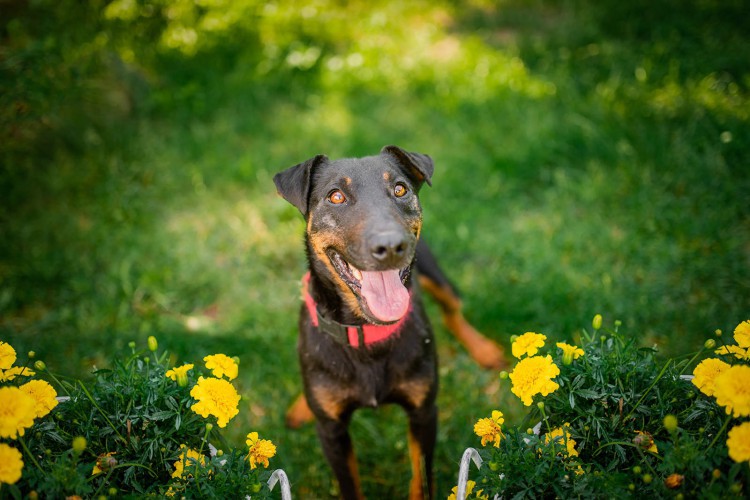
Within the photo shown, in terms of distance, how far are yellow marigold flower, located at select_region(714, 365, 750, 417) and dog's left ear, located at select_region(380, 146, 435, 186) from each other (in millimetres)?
1689

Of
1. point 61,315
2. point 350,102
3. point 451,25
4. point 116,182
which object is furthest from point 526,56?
point 61,315

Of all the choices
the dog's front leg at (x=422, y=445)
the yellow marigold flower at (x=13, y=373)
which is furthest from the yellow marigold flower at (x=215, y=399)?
the dog's front leg at (x=422, y=445)

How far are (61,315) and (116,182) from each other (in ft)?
5.81

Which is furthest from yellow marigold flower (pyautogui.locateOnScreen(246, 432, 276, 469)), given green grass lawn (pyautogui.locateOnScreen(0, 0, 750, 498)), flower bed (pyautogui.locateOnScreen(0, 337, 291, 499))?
green grass lawn (pyautogui.locateOnScreen(0, 0, 750, 498))

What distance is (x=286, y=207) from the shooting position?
5.47m

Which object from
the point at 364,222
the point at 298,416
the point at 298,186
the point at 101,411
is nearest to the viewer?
the point at 101,411

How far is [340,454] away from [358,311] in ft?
2.78

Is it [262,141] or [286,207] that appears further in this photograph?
[262,141]

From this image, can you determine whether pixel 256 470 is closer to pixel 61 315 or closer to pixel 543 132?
pixel 61 315

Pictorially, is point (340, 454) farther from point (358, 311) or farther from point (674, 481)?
point (674, 481)

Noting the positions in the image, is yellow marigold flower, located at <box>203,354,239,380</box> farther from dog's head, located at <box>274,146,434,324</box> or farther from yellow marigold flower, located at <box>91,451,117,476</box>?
dog's head, located at <box>274,146,434,324</box>

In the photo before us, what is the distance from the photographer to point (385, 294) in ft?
→ 9.03

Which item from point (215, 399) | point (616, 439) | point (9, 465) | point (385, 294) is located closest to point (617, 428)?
point (616, 439)

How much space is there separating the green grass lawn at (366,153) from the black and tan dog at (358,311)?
630 millimetres
